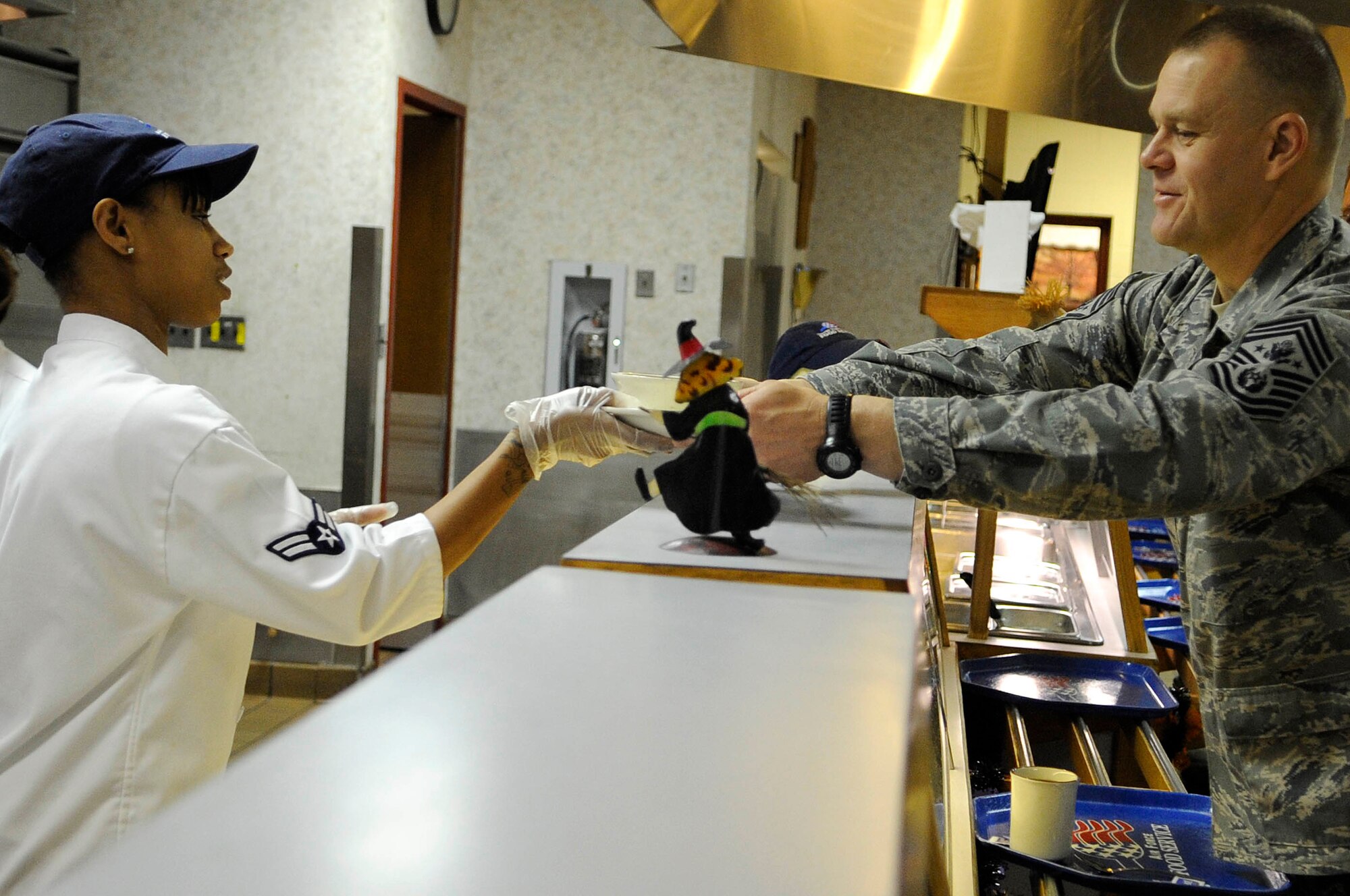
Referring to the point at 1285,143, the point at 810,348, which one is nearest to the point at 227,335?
the point at 810,348

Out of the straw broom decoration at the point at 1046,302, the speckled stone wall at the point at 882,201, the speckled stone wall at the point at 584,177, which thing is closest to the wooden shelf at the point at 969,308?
the straw broom decoration at the point at 1046,302

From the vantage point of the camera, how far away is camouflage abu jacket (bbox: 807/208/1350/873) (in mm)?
1000

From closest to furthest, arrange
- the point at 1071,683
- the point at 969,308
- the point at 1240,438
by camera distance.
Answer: the point at 1240,438 < the point at 1071,683 < the point at 969,308

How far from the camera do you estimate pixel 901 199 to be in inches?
328

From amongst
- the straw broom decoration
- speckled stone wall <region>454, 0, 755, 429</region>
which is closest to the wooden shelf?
the straw broom decoration

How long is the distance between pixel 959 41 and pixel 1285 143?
1.80ft

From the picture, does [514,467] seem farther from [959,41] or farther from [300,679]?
[300,679]

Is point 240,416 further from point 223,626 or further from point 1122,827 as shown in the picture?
point 1122,827

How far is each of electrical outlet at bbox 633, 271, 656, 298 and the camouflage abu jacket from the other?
13.7 feet

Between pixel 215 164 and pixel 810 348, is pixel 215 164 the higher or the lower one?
the higher one

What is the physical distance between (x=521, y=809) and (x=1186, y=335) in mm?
1084

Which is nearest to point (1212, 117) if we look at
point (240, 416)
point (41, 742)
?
point (41, 742)

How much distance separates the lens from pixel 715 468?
45.4 inches

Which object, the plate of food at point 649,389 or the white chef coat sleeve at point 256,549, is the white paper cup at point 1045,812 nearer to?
the plate of food at point 649,389
